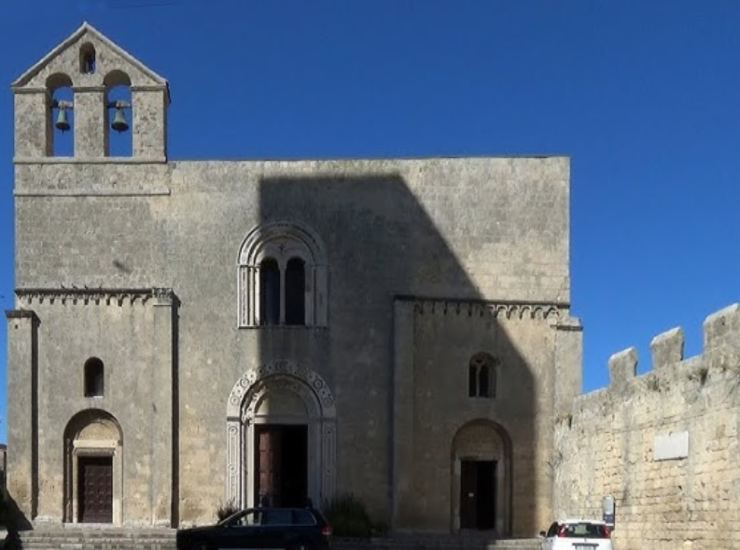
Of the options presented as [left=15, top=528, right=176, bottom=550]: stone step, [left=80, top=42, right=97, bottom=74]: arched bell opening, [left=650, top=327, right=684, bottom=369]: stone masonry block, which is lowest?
[left=15, top=528, right=176, bottom=550]: stone step

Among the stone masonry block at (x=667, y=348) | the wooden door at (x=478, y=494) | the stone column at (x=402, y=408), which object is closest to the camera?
the stone masonry block at (x=667, y=348)

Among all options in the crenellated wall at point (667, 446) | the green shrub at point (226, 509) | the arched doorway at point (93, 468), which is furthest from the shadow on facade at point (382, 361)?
the arched doorway at point (93, 468)

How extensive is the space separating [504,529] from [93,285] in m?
12.5

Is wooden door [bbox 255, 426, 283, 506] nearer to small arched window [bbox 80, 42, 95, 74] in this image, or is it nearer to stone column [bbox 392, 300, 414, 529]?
stone column [bbox 392, 300, 414, 529]

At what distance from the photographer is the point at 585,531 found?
18.6 m

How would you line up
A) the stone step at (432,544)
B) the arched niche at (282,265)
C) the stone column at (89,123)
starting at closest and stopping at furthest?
the stone step at (432,544), the arched niche at (282,265), the stone column at (89,123)

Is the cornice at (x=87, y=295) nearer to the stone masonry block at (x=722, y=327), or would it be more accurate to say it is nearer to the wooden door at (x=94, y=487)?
the wooden door at (x=94, y=487)

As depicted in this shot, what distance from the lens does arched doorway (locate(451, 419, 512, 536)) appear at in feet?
83.1

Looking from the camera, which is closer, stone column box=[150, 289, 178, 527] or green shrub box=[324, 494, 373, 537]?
green shrub box=[324, 494, 373, 537]

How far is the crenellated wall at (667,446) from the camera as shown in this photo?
1577 centimetres

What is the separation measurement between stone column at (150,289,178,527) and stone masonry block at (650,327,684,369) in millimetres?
12140

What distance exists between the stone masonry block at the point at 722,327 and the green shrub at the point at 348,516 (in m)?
10.7

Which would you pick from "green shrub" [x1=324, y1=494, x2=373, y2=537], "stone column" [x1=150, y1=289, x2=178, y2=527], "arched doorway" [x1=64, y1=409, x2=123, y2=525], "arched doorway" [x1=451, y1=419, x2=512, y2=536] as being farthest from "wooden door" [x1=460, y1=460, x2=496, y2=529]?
"arched doorway" [x1=64, y1=409, x2=123, y2=525]

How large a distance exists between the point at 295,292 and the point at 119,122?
649 centimetres
